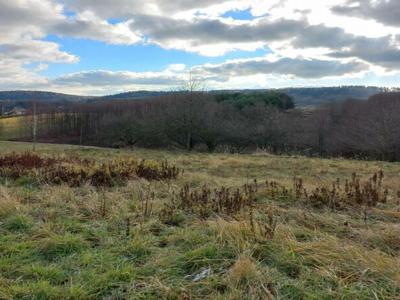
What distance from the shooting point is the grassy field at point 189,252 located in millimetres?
2977

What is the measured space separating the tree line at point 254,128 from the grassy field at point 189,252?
2857 cm

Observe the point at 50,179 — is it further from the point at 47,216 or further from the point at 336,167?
the point at 336,167

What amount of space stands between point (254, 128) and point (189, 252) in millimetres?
42631

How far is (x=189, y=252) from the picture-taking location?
364 cm

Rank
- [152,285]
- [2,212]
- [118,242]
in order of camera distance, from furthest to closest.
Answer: [2,212]
[118,242]
[152,285]

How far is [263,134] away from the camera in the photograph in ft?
147

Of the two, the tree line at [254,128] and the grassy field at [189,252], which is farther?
the tree line at [254,128]

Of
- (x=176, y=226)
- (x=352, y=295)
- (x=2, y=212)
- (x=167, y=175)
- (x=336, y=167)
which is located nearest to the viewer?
(x=352, y=295)

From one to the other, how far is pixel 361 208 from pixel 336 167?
323 inches

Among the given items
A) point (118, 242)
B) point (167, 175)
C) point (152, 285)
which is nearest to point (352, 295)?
point (152, 285)

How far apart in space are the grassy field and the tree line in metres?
28.6

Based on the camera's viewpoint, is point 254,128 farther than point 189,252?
Yes

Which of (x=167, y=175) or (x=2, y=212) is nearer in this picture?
(x=2, y=212)

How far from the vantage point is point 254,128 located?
4566 cm
